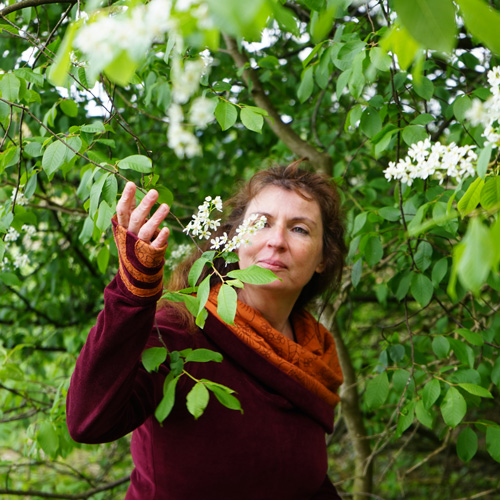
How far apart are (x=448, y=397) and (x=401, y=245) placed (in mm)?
671

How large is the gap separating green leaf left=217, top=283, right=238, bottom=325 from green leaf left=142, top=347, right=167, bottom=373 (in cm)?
24

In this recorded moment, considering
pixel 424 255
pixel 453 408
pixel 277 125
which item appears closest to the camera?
pixel 453 408

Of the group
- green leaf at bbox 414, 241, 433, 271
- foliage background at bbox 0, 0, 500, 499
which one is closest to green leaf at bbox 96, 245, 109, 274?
foliage background at bbox 0, 0, 500, 499

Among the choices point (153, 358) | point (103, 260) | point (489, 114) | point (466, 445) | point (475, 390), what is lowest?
point (466, 445)

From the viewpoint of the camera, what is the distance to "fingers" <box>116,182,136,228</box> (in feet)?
3.89

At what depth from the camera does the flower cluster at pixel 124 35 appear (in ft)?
2.00

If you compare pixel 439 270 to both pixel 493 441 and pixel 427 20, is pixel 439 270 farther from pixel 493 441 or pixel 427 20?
pixel 427 20

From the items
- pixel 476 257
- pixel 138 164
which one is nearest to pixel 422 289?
pixel 138 164

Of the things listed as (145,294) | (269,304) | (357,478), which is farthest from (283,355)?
(357,478)

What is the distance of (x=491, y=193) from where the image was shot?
1115mm

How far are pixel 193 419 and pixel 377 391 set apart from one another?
2.51 feet

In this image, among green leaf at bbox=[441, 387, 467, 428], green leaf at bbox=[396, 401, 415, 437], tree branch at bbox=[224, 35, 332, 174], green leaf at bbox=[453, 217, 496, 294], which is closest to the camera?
green leaf at bbox=[453, 217, 496, 294]

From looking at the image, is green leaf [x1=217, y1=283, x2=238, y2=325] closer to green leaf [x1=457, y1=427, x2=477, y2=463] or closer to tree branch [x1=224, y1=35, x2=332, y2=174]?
green leaf [x1=457, y1=427, x2=477, y2=463]

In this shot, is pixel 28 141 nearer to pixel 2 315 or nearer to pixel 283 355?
pixel 283 355
